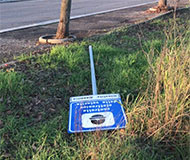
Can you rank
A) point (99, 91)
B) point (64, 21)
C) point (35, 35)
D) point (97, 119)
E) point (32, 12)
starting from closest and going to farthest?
1. point (97, 119)
2. point (99, 91)
3. point (64, 21)
4. point (35, 35)
5. point (32, 12)

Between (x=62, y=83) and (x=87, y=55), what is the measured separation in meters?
1.08

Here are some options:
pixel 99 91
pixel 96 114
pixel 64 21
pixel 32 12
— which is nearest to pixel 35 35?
pixel 64 21

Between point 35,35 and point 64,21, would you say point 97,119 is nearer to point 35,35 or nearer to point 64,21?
point 64,21

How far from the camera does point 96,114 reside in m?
2.75

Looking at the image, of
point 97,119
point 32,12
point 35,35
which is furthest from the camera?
point 32,12

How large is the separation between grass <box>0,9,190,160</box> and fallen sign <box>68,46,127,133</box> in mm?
82

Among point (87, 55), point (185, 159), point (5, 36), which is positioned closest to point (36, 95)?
point (87, 55)

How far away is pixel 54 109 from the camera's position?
3.10 m

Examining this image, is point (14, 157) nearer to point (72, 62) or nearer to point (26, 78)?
point (26, 78)

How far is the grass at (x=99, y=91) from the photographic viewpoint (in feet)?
7.51

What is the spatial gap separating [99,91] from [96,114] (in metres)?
0.78

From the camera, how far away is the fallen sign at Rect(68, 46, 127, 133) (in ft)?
8.35

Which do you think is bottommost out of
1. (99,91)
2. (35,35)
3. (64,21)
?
(99,91)

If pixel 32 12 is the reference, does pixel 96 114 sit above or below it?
below
